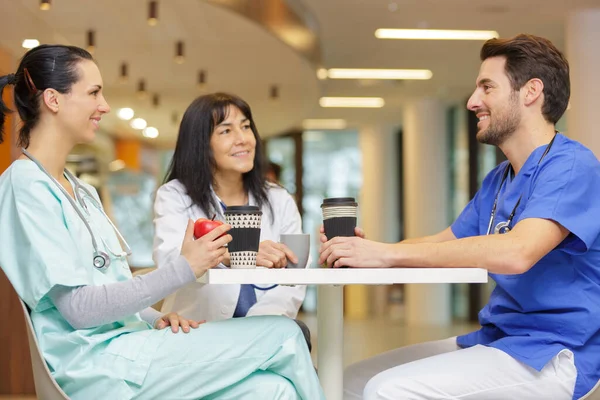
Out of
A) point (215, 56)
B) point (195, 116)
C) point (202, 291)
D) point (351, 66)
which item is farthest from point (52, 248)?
point (351, 66)

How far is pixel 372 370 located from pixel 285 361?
57 centimetres

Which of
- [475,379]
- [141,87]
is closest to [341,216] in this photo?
[475,379]

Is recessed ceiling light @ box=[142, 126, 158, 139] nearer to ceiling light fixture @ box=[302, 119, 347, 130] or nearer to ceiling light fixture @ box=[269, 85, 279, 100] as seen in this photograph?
ceiling light fixture @ box=[302, 119, 347, 130]

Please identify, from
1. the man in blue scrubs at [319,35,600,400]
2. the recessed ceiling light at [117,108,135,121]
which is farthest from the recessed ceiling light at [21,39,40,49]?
the recessed ceiling light at [117,108,135,121]

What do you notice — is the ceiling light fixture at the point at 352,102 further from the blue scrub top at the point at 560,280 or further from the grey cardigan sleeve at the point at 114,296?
the grey cardigan sleeve at the point at 114,296

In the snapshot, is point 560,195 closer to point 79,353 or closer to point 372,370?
point 372,370

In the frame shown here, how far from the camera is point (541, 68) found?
221 centimetres

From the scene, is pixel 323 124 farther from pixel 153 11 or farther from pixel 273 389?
pixel 273 389

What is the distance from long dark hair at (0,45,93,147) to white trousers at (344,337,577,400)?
108cm

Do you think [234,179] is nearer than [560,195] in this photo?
No

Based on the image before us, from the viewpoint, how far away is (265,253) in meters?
2.04

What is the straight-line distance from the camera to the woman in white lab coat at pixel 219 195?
103 inches

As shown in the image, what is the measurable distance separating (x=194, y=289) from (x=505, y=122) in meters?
1.13

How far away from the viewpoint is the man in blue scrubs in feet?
6.13
